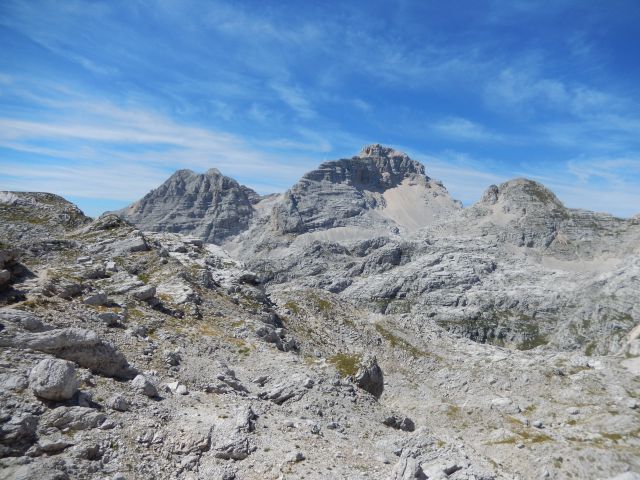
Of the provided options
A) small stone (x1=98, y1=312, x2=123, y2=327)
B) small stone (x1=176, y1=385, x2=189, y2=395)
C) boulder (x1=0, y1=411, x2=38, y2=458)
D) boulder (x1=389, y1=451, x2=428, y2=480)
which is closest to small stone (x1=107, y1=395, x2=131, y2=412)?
boulder (x1=0, y1=411, x2=38, y2=458)

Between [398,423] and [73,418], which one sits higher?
[73,418]

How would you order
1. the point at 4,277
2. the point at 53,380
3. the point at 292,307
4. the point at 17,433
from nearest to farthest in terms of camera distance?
the point at 17,433, the point at 53,380, the point at 4,277, the point at 292,307

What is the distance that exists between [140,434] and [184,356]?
535 inches

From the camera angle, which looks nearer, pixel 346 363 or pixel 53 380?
pixel 53 380

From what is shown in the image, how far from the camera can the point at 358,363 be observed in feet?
160

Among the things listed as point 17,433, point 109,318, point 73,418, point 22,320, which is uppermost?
point 22,320

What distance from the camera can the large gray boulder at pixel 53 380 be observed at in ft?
56.9

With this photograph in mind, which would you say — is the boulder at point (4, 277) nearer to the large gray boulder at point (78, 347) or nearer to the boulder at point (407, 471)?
the large gray boulder at point (78, 347)

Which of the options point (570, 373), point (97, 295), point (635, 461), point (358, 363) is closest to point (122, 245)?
point (97, 295)

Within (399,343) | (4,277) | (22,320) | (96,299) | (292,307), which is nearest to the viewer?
(22,320)

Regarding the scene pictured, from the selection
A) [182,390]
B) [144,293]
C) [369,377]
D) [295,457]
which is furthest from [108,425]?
[369,377]

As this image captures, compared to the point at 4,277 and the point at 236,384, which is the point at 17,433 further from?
the point at 4,277

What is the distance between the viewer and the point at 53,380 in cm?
1755

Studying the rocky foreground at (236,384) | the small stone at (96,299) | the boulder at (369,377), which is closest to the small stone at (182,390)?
the rocky foreground at (236,384)
